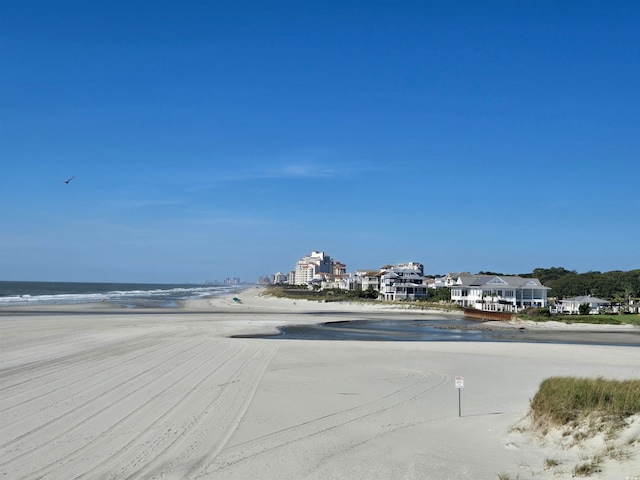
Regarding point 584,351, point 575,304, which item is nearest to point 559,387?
point 584,351

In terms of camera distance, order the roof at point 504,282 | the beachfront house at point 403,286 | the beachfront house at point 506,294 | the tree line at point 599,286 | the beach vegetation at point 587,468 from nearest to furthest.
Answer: the beach vegetation at point 587,468 → the beachfront house at point 506,294 → the roof at point 504,282 → the tree line at point 599,286 → the beachfront house at point 403,286

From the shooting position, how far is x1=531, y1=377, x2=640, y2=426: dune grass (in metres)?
10.5

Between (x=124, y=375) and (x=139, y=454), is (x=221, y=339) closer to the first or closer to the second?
(x=124, y=375)

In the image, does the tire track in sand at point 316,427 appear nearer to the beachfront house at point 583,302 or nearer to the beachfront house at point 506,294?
the beachfront house at point 506,294

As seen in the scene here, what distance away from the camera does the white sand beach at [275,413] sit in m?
9.83

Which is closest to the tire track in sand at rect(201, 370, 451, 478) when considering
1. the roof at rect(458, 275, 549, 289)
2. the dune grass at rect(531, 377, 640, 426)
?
the dune grass at rect(531, 377, 640, 426)

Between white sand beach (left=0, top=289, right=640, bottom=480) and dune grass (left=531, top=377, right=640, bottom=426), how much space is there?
681 mm

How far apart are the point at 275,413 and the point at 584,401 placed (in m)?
7.27

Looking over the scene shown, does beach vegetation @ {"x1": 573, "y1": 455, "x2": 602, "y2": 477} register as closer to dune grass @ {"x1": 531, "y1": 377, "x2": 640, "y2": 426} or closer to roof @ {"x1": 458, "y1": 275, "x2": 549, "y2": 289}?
dune grass @ {"x1": 531, "y1": 377, "x2": 640, "y2": 426}

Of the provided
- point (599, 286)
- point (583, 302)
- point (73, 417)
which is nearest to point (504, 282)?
point (583, 302)

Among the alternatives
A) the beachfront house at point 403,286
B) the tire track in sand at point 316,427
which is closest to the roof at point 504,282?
the beachfront house at point 403,286

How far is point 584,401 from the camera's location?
1098 centimetres

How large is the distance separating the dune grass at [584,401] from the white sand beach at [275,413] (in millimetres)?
681

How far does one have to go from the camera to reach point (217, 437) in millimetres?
11898
